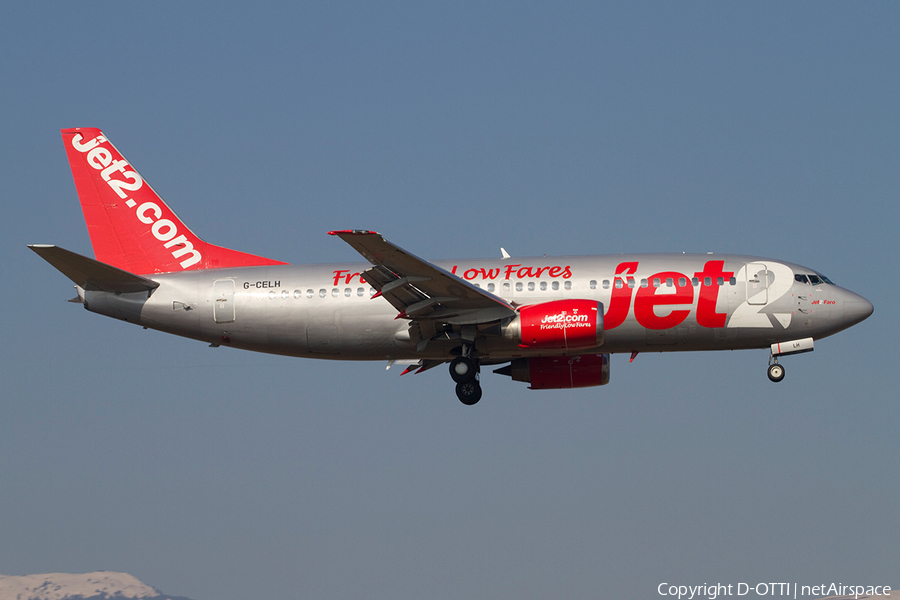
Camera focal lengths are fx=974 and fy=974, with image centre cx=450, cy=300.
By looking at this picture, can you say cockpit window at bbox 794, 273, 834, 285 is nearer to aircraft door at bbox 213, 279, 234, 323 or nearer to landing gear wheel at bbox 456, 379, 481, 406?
landing gear wheel at bbox 456, 379, 481, 406

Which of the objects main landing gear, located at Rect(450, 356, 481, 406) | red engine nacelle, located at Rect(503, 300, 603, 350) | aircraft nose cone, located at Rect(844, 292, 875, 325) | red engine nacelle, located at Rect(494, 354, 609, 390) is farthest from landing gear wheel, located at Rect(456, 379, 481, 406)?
aircraft nose cone, located at Rect(844, 292, 875, 325)

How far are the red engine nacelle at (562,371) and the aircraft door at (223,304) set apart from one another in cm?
1094

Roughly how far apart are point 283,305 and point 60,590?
8282cm

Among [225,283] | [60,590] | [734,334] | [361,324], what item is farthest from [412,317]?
[60,590]

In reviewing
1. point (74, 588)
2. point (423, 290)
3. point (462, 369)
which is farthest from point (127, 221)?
point (74, 588)

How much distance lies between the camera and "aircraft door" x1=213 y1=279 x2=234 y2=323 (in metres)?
35.2

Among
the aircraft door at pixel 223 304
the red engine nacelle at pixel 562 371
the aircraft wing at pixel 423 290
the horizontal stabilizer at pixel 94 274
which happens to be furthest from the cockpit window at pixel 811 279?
the horizontal stabilizer at pixel 94 274

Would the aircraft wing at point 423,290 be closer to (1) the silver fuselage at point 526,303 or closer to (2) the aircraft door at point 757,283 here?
(1) the silver fuselage at point 526,303

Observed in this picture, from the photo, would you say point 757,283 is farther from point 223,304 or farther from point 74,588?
point 74,588

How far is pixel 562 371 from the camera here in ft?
123

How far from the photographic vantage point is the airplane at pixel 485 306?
1314 inches

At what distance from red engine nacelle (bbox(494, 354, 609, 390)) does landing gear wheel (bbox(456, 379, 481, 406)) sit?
256 cm

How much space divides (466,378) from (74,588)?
90.4 meters

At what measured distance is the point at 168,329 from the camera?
117 ft
